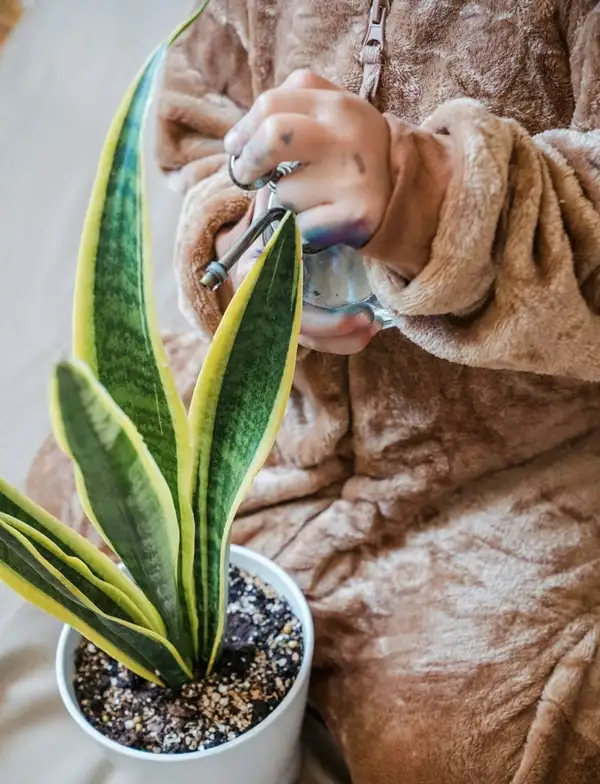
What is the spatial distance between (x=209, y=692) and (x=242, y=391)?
0.24 meters

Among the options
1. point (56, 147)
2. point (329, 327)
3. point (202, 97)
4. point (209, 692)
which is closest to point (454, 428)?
point (329, 327)

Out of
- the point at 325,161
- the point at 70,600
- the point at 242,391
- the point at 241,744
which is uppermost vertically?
the point at 325,161

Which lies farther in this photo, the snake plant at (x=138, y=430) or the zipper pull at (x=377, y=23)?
the zipper pull at (x=377, y=23)

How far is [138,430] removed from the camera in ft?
1.72

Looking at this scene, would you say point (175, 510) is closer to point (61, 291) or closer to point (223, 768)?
point (223, 768)

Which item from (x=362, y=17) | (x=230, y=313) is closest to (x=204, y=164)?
(x=362, y=17)

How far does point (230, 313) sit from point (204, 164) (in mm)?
323

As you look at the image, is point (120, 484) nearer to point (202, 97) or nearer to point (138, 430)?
point (138, 430)

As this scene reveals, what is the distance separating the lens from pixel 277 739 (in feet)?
2.05

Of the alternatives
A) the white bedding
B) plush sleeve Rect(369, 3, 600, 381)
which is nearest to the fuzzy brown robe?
plush sleeve Rect(369, 3, 600, 381)

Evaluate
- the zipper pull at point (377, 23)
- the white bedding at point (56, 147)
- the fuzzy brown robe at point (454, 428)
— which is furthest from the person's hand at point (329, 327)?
the white bedding at point (56, 147)

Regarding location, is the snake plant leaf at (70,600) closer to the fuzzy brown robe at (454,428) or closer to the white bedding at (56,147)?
the fuzzy brown robe at (454,428)

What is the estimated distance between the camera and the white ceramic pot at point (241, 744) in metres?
0.58

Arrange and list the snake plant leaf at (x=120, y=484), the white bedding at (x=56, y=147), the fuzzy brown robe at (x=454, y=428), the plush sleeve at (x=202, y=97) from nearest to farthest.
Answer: the snake plant leaf at (x=120, y=484) → the fuzzy brown robe at (x=454, y=428) → the plush sleeve at (x=202, y=97) → the white bedding at (x=56, y=147)
